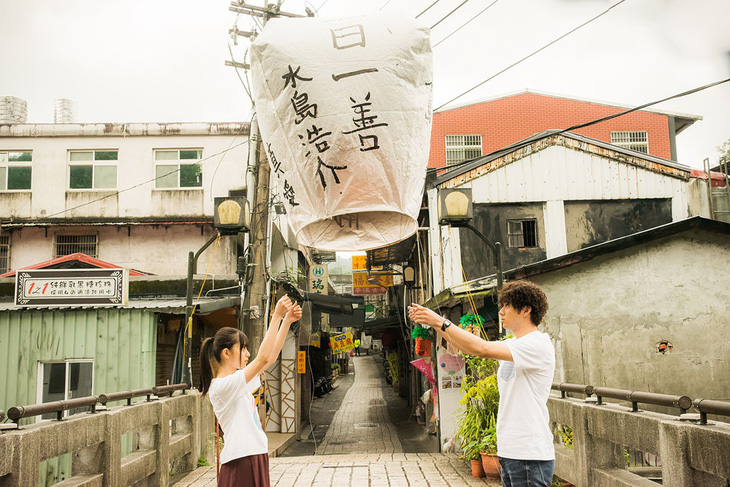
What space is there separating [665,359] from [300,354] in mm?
11997

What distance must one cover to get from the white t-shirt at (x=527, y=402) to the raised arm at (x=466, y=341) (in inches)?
3.3

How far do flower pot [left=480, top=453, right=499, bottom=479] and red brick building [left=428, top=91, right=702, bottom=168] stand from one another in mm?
17843

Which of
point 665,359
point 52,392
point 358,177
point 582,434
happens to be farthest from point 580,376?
point 52,392

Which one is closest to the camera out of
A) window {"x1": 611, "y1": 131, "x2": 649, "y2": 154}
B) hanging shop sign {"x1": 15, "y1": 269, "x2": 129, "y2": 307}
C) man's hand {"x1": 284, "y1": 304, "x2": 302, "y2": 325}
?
man's hand {"x1": 284, "y1": 304, "x2": 302, "y2": 325}

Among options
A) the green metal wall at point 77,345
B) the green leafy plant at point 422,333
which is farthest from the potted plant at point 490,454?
the green metal wall at point 77,345

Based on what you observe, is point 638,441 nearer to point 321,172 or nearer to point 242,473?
point 242,473

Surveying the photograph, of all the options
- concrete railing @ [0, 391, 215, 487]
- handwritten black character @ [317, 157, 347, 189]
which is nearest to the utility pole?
concrete railing @ [0, 391, 215, 487]

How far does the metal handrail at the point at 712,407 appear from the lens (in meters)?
3.63

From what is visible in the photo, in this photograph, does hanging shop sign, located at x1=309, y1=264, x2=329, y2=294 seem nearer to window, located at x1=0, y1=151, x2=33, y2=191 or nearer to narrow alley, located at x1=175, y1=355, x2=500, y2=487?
narrow alley, located at x1=175, y1=355, x2=500, y2=487

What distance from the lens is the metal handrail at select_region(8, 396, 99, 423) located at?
4.07 m

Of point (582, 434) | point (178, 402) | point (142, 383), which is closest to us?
point (582, 434)

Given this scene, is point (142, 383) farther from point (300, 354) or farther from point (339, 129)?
point (339, 129)

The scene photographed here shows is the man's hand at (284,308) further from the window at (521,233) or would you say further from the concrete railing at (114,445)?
the window at (521,233)

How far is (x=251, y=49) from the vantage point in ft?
13.9
